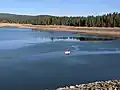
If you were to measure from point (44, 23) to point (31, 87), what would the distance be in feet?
532

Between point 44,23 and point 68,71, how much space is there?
508 feet

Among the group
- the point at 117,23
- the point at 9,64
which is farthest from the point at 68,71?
the point at 117,23

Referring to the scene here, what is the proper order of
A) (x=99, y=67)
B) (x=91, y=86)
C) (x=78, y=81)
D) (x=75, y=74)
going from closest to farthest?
(x=91, y=86)
(x=78, y=81)
(x=75, y=74)
(x=99, y=67)

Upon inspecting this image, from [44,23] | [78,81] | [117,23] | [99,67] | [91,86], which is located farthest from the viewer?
[44,23]

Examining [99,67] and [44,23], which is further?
[44,23]

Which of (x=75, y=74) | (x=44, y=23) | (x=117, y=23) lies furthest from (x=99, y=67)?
(x=44, y=23)

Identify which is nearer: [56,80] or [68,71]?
[56,80]

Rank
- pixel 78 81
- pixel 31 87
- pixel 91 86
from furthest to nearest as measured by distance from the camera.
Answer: pixel 78 81, pixel 31 87, pixel 91 86

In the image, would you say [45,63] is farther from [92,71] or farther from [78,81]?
[78,81]

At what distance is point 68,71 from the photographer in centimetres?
3136

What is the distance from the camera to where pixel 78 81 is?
86.3 feet

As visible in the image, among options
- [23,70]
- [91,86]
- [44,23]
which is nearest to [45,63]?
[23,70]

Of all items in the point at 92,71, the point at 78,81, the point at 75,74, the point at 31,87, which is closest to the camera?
the point at 31,87

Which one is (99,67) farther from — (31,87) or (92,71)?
(31,87)
